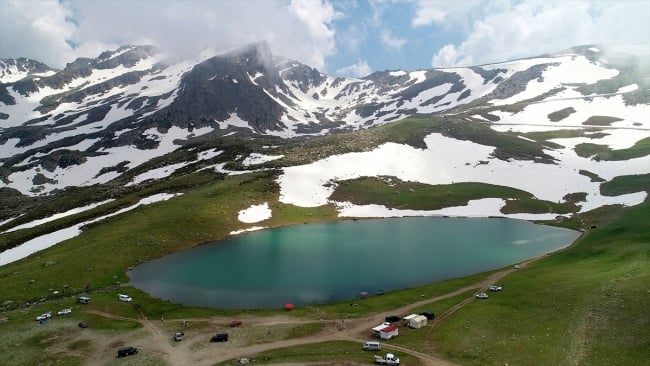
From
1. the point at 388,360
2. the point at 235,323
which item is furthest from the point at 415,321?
the point at 235,323

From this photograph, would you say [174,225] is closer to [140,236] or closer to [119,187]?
[140,236]

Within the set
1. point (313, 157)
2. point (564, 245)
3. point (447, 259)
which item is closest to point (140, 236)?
point (447, 259)

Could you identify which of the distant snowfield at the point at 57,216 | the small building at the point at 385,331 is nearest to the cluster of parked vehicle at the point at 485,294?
the small building at the point at 385,331

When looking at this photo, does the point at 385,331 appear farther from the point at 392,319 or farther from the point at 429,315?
the point at 429,315

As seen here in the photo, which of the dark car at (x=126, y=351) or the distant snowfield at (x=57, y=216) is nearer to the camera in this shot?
the dark car at (x=126, y=351)

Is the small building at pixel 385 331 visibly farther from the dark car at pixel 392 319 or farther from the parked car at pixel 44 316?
the parked car at pixel 44 316

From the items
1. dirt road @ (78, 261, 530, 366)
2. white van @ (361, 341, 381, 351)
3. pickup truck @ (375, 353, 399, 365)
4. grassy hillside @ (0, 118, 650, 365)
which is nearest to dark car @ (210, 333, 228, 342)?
dirt road @ (78, 261, 530, 366)
